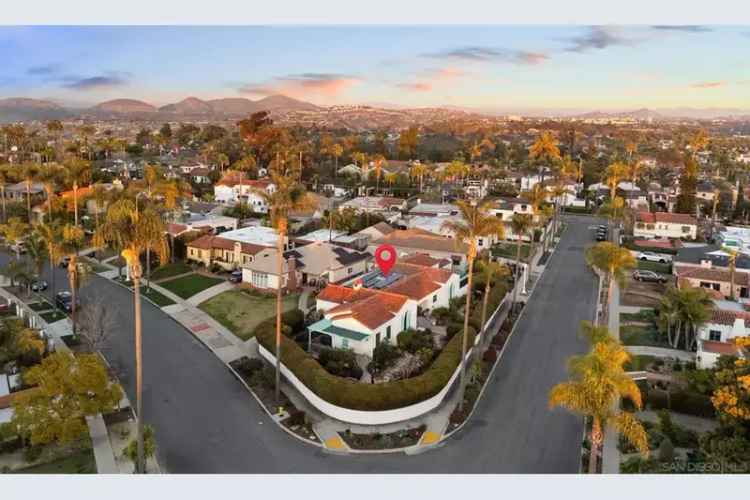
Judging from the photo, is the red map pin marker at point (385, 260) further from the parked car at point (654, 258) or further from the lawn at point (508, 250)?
the parked car at point (654, 258)

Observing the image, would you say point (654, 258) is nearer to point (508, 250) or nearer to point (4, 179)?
point (508, 250)

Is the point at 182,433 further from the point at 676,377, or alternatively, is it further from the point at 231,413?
the point at 676,377

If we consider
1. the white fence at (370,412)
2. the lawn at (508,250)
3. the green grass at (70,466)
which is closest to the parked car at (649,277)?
the lawn at (508,250)

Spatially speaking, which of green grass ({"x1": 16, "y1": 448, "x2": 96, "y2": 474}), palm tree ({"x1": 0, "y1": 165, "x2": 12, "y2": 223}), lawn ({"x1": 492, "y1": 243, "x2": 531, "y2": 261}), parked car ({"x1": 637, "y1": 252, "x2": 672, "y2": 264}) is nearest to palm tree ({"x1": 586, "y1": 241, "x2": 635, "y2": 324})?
lawn ({"x1": 492, "y1": 243, "x2": 531, "y2": 261})

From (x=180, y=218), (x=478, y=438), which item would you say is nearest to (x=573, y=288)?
(x=478, y=438)

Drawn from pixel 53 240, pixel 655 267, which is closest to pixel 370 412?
pixel 53 240

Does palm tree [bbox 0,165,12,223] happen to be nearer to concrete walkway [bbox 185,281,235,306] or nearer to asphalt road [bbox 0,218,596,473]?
concrete walkway [bbox 185,281,235,306]
